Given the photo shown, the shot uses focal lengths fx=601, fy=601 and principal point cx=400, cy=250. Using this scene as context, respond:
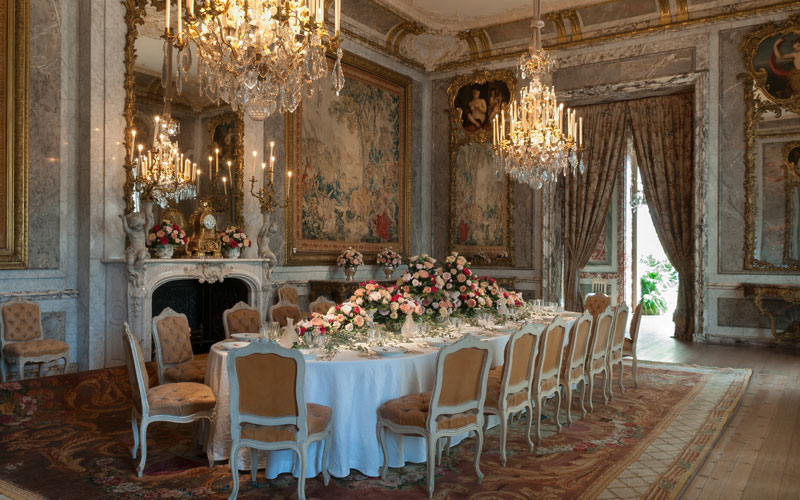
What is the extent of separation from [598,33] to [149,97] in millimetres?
7053

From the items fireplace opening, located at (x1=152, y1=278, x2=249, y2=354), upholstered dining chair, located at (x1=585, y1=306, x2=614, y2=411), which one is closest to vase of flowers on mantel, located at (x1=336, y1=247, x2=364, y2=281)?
fireplace opening, located at (x1=152, y1=278, x2=249, y2=354)

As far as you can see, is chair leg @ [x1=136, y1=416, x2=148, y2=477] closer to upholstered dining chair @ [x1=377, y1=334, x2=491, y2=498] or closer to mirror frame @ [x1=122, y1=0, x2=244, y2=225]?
upholstered dining chair @ [x1=377, y1=334, x2=491, y2=498]

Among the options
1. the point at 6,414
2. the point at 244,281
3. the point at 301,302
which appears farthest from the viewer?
the point at 301,302

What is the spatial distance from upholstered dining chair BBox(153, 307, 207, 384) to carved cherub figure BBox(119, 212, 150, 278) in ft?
4.63

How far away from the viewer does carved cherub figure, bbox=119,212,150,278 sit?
623cm

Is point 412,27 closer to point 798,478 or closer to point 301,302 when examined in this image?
point 301,302

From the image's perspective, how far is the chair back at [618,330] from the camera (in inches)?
227

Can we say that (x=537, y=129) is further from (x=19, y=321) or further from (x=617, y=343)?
(x=19, y=321)

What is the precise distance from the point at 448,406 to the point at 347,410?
0.65 m

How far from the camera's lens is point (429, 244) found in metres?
11.7

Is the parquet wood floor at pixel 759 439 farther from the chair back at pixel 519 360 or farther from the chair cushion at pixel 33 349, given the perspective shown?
the chair cushion at pixel 33 349

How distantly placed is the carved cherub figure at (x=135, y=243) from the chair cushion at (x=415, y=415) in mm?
3649

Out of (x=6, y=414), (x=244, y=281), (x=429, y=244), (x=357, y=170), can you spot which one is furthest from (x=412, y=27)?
(x=6, y=414)

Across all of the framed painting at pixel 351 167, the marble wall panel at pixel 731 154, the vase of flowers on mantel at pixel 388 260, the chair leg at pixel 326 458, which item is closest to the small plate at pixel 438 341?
the chair leg at pixel 326 458
